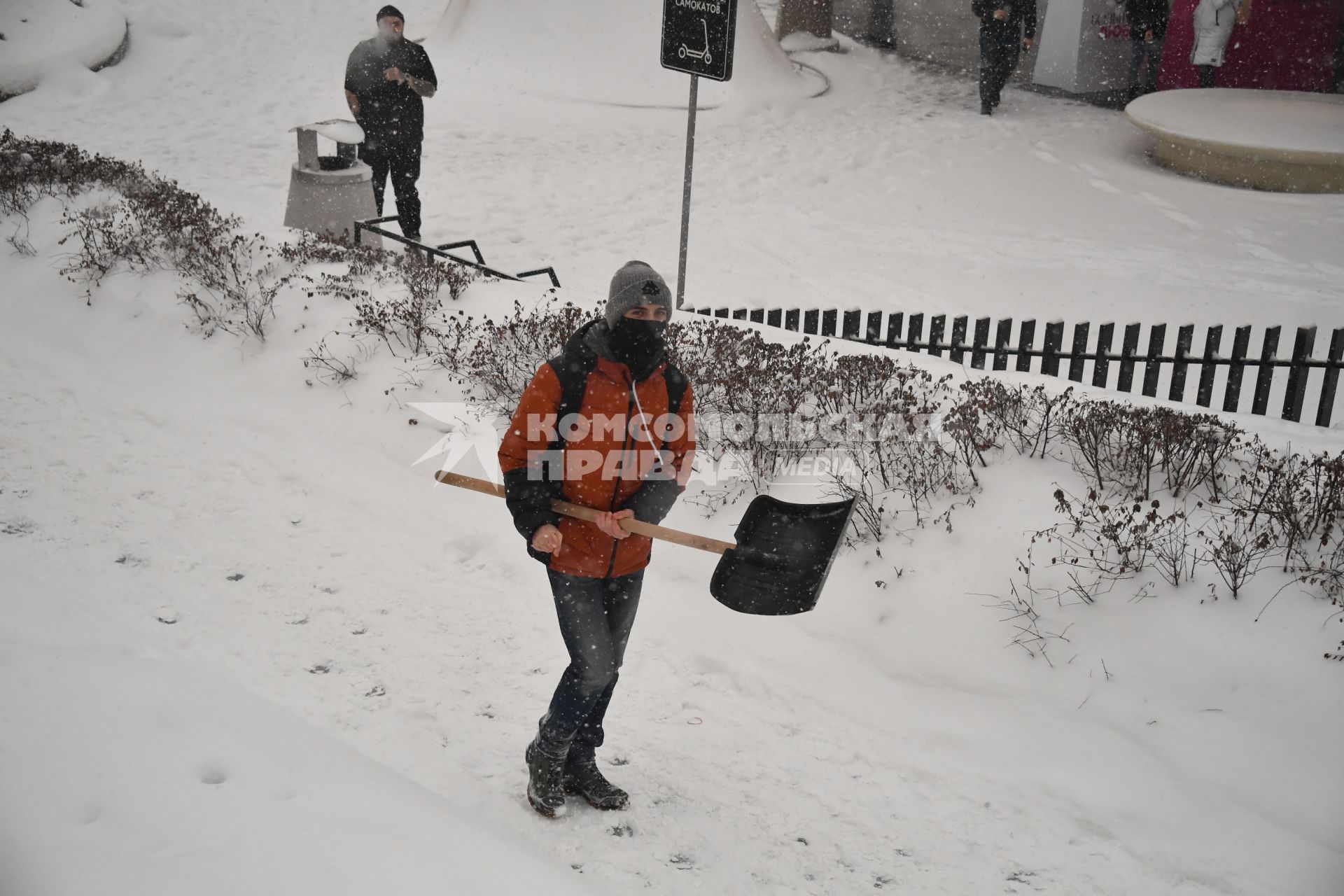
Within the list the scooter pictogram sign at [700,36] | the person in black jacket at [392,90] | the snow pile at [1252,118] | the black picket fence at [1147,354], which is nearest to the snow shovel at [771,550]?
the black picket fence at [1147,354]

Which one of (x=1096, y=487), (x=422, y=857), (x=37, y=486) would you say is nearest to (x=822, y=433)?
(x=1096, y=487)

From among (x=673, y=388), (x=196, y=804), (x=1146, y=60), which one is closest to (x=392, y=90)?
(x=673, y=388)

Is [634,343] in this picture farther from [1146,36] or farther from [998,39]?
[1146,36]

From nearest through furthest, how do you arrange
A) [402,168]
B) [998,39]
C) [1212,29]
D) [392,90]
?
[392,90]
[402,168]
[1212,29]
[998,39]

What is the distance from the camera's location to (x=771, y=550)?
10.8 ft

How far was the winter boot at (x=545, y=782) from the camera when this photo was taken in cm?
343

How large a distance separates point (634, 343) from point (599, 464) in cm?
38

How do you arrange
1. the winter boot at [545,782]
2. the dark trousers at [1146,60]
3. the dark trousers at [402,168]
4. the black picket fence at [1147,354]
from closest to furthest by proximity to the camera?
the winter boot at [545,782] → the black picket fence at [1147,354] → the dark trousers at [402,168] → the dark trousers at [1146,60]

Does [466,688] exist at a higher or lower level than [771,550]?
lower

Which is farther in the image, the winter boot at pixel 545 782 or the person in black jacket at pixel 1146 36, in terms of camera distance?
the person in black jacket at pixel 1146 36

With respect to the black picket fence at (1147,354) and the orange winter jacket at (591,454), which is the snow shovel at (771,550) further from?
the black picket fence at (1147,354)

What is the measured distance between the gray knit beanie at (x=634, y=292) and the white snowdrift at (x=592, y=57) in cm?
1292

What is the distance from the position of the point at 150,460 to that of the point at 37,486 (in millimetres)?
563

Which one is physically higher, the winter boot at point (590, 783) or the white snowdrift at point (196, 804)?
the white snowdrift at point (196, 804)
